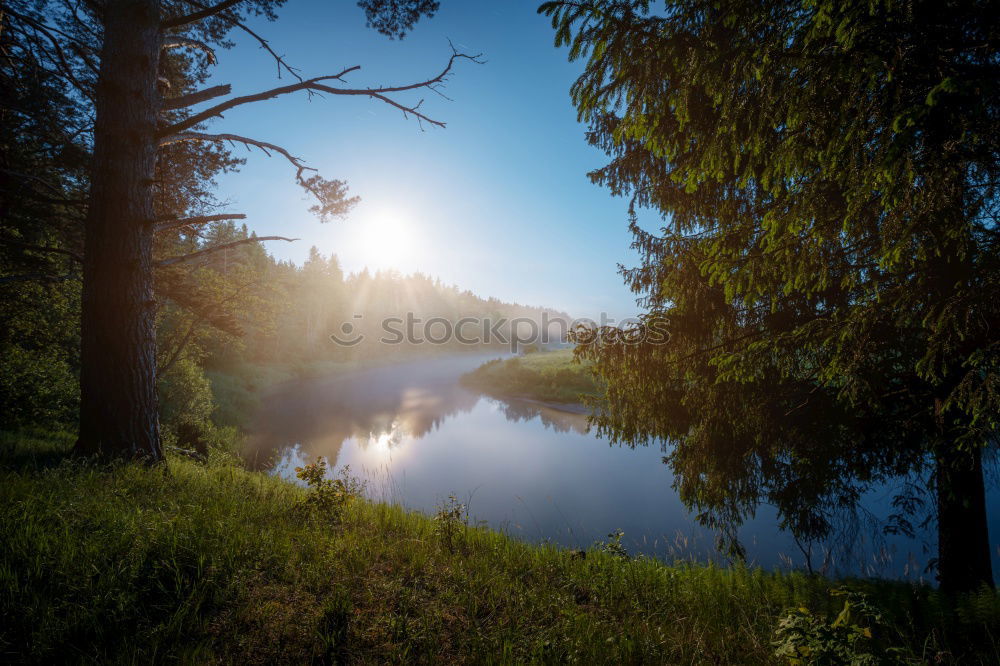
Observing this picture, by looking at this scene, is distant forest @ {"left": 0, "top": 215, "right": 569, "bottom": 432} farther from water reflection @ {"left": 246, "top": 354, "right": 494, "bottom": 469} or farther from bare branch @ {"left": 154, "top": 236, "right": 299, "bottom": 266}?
water reflection @ {"left": 246, "top": 354, "right": 494, "bottom": 469}

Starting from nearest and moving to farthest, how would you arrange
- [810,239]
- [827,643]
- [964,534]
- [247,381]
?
[827,643] → [810,239] → [964,534] → [247,381]

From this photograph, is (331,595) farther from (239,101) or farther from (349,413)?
(349,413)

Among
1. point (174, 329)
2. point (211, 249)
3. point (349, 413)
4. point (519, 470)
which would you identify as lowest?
point (519, 470)

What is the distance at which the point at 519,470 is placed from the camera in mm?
13375

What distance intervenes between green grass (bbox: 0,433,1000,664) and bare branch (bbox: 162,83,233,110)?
5.19m

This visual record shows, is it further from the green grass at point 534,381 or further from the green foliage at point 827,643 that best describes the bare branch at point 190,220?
the green grass at point 534,381

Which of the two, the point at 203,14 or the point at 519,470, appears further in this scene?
the point at 519,470

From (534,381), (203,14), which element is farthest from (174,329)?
(534,381)

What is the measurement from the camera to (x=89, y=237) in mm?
4773

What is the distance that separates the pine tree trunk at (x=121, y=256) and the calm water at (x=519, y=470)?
3.81 metres

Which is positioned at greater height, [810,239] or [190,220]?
[190,220]

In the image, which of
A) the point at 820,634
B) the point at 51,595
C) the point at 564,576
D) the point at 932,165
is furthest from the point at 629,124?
the point at 51,595

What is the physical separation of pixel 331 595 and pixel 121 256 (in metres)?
5.44

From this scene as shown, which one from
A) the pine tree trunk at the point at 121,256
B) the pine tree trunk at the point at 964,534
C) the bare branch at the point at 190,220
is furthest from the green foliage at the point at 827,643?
the bare branch at the point at 190,220
